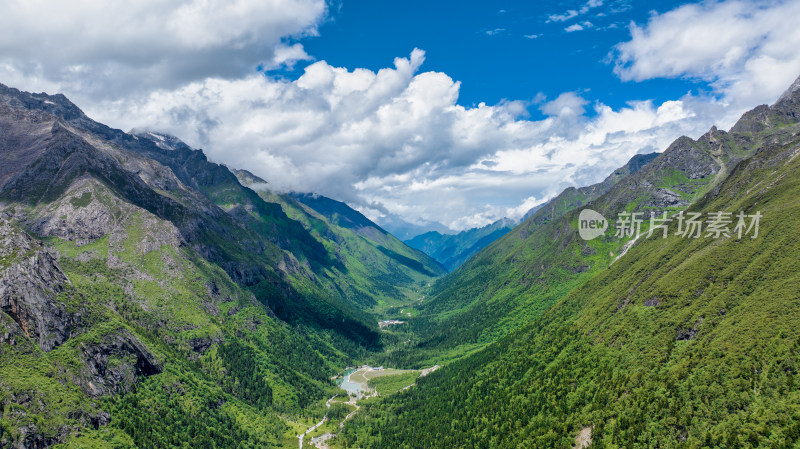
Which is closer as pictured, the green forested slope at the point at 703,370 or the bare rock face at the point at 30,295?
the green forested slope at the point at 703,370

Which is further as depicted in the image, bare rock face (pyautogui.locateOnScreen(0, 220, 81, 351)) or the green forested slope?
bare rock face (pyautogui.locateOnScreen(0, 220, 81, 351))

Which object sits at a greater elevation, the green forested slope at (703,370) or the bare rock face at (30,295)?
the bare rock face at (30,295)

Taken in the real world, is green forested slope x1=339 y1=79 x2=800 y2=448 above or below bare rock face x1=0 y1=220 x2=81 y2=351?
below

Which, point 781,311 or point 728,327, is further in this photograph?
point 728,327

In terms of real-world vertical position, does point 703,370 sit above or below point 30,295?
below

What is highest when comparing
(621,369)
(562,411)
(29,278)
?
(29,278)

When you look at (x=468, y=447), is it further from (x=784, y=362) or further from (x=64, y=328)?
(x=64, y=328)

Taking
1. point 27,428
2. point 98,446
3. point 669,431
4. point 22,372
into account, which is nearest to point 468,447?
point 669,431

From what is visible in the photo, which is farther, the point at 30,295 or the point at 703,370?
the point at 30,295
